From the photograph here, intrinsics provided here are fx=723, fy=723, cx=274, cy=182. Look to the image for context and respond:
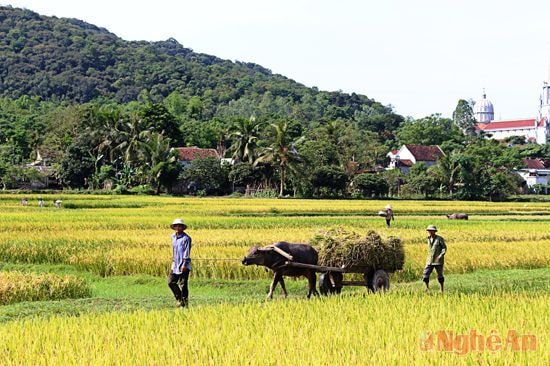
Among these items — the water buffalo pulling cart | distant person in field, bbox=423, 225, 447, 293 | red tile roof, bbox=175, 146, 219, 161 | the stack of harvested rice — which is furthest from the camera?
red tile roof, bbox=175, 146, 219, 161

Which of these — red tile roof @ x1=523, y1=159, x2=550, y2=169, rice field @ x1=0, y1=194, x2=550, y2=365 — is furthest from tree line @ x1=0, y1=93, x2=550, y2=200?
rice field @ x1=0, y1=194, x2=550, y2=365

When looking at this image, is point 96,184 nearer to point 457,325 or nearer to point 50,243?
point 50,243

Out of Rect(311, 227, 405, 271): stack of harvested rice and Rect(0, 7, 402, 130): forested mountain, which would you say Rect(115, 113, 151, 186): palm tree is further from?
Rect(0, 7, 402, 130): forested mountain

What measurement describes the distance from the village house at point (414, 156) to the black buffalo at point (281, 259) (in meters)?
79.3

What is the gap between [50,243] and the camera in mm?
19750

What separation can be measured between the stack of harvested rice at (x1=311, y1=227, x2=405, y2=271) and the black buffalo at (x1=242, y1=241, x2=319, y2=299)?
377 millimetres

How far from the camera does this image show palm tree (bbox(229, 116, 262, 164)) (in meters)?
63.3

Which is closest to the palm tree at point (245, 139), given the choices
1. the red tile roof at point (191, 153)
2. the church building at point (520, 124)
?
the red tile roof at point (191, 153)

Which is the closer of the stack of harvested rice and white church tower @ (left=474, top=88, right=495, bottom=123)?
the stack of harvested rice

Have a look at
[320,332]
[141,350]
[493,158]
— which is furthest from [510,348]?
[493,158]

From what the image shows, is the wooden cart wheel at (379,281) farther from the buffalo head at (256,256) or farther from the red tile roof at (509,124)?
the red tile roof at (509,124)

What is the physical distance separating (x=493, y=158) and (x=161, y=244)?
198ft

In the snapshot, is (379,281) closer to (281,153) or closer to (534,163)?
(281,153)

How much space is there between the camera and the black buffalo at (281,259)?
11289mm
